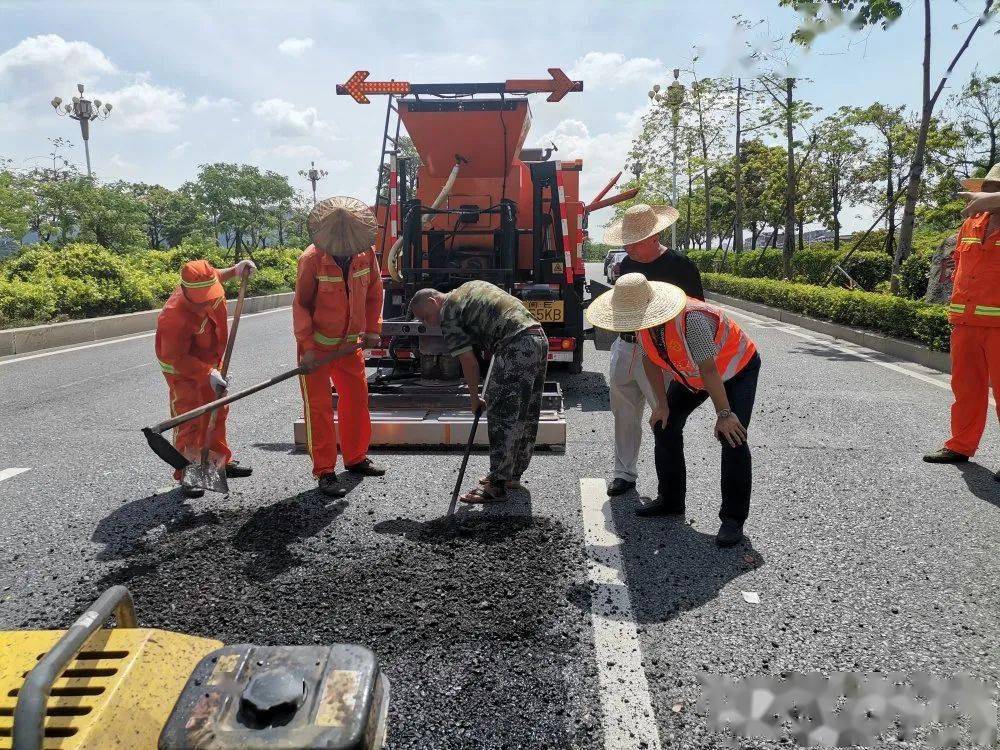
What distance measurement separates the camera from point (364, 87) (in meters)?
6.64

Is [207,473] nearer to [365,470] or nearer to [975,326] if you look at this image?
[365,470]

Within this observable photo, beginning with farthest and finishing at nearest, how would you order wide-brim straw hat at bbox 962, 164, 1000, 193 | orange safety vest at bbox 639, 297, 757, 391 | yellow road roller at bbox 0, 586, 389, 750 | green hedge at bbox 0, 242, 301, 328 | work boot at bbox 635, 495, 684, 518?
green hedge at bbox 0, 242, 301, 328, wide-brim straw hat at bbox 962, 164, 1000, 193, work boot at bbox 635, 495, 684, 518, orange safety vest at bbox 639, 297, 757, 391, yellow road roller at bbox 0, 586, 389, 750

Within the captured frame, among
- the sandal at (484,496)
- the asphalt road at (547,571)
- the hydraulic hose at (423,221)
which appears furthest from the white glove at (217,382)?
the hydraulic hose at (423,221)

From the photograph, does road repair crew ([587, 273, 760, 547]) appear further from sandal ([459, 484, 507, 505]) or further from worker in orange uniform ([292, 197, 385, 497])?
worker in orange uniform ([292, 197, 385, 497])

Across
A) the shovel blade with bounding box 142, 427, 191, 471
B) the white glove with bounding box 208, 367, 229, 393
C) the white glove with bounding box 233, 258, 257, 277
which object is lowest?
the shovel blade with bounding box 142, 427, 191, 471

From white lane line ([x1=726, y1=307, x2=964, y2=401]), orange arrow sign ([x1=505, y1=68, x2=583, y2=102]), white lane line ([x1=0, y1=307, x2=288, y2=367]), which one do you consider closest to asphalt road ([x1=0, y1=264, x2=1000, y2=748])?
white lane line ([x1=726, y1=307, x2=964, y2=401])

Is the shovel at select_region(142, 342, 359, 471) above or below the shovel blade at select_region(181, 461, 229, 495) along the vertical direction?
above

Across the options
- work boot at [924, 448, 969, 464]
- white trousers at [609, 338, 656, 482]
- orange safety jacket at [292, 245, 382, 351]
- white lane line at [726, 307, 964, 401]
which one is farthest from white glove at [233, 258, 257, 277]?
white lane line at [726, 307, 964, 401]

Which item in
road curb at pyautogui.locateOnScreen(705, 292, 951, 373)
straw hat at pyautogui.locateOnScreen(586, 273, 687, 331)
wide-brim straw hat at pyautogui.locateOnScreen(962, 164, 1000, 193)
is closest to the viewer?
straw hat at pyautogui.locateOnScreen(586, 273, 687, 331)

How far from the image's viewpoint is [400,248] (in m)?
6.68

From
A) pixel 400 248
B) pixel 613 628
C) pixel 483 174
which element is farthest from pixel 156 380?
pixel 613 628

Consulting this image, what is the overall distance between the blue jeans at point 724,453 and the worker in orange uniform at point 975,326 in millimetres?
2099

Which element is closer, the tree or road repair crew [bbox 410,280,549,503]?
road repair crew [bbox 410,280,549,503]

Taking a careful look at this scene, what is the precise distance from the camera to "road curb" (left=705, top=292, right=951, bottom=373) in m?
8.44
